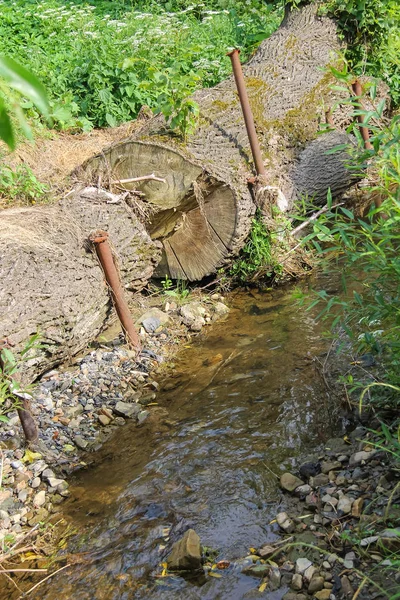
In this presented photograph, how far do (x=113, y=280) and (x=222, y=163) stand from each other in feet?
5.67

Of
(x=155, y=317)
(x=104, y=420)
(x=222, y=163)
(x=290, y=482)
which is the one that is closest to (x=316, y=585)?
(x=290, y=482)

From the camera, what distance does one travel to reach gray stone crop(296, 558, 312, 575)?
261cm

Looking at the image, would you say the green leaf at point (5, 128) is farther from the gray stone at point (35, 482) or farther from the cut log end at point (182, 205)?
the cut log end at point (182, 205)

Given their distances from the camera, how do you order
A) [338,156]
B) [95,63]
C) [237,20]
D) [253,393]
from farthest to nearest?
[237,20] → [95,63] → [338,156] → [253,393]

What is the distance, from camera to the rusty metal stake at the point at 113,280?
466 cm

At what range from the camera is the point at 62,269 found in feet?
14.9

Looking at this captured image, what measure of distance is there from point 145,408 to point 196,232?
2.01 m

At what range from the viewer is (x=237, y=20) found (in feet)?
33.7

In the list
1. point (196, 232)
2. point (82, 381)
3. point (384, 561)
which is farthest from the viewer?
point (196, 232)

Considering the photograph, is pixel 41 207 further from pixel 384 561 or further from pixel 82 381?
pixel 384 561

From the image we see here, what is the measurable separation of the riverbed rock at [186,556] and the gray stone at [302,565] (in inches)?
17.1

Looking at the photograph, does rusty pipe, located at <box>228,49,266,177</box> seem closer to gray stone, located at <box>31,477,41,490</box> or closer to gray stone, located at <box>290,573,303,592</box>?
gray stone, located at <box>31,477,41,490</box>

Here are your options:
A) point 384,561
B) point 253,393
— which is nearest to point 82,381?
point 253,393

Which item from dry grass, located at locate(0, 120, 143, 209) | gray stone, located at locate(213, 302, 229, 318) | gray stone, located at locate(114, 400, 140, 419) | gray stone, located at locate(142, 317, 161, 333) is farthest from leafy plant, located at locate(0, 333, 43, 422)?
dry grass, located at locate(0, 120, 143, 209)
